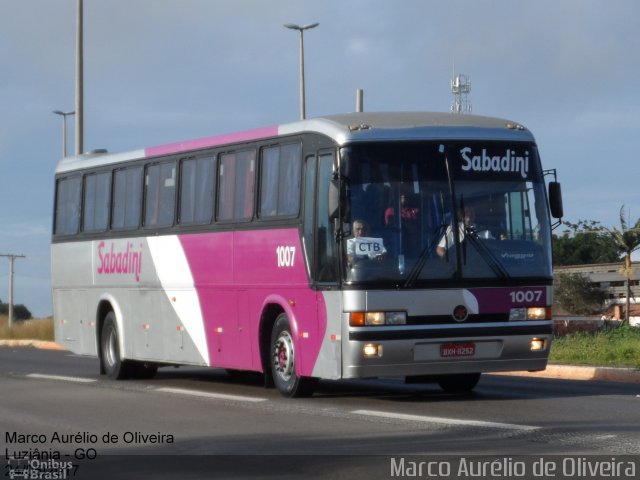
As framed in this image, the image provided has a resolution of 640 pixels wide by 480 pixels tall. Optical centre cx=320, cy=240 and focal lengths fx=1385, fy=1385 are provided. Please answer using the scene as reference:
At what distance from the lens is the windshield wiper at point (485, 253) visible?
1573 centimetres

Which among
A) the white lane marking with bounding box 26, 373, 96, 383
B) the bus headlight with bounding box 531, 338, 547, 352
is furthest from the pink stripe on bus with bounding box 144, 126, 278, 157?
the bus headlight with bounding box 531, 338, 547, 352

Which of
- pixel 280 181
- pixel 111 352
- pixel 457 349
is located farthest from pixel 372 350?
pixel 111 352

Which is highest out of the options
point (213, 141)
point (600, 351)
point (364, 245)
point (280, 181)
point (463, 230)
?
point (213, 141)

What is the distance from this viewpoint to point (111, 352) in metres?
22.8

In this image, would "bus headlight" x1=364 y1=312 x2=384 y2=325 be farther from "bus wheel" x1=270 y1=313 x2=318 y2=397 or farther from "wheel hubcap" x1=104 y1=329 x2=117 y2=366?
"wheel hubcap" x1=104 y1=329 x2=117 y2=366

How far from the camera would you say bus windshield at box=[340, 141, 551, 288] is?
15.4 metres

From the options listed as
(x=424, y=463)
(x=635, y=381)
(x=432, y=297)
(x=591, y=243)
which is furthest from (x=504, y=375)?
(x=591, y=243)

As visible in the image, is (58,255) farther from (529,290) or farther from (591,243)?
(591,243)

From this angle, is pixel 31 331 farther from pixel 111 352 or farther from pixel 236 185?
pixel 236 185

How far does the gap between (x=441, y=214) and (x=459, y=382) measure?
2877mm

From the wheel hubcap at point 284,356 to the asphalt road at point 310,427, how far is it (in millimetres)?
335

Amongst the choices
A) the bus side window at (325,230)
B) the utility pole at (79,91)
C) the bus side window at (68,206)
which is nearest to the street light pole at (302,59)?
the utility pole at (79,91)

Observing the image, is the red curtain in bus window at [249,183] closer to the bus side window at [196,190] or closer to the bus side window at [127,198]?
the bus side window at [196,190]

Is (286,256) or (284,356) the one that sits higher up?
(286,256)
